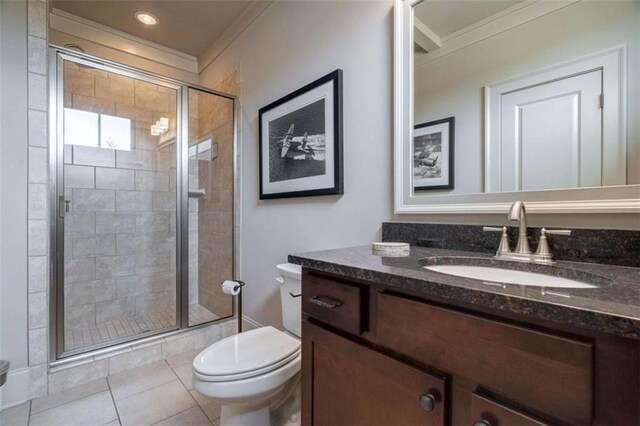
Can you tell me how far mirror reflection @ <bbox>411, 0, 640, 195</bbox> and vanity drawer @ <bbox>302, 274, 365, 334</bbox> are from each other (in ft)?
2.07

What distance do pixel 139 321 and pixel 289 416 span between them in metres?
1.66

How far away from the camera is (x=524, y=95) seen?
3.27 ft

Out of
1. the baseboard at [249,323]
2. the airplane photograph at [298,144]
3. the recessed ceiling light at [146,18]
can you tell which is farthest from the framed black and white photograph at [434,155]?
the recessed ceiling light at [146,18]

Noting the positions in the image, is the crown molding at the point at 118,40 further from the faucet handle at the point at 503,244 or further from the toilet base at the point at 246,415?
the faucet handle at the point at 503,244

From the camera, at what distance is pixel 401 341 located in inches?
26.5

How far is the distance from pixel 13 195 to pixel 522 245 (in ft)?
7.57

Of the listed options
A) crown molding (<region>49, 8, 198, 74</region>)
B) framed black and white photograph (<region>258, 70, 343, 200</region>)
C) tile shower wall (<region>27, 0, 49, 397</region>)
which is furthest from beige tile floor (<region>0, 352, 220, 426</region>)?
crown molding (<region>49, 8, 198, 74</region>)

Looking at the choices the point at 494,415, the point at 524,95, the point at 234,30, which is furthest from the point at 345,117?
the point at 234,30

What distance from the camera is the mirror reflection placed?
0.84 meters

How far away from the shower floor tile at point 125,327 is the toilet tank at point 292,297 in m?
1.10

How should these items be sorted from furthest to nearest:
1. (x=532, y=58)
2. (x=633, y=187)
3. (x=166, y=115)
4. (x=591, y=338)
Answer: (x=166, y=115), (x=532, y=58), (x=633, y=187), (x=591, y=338)

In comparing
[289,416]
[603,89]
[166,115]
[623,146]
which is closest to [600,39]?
[603,89]

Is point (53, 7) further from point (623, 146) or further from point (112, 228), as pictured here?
point (623, 146)

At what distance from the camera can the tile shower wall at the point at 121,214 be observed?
2.30 meters
